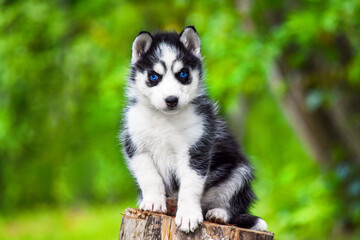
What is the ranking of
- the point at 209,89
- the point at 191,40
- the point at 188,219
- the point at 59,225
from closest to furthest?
the point at 188,219, the point at 191,40, the point at 209,89, the point at 59,225

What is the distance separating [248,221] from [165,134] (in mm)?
940

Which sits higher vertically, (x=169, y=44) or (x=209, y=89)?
(x=209, y=89)

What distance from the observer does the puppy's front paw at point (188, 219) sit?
3719 mm

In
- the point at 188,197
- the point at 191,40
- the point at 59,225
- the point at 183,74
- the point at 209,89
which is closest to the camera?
the point at 188,197

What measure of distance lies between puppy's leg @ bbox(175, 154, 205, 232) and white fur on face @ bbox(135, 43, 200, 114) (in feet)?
1.43

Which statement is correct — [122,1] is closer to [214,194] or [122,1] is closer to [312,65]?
[312,65]

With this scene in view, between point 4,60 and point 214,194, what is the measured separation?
34.3 ft

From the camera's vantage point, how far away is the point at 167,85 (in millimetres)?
3852

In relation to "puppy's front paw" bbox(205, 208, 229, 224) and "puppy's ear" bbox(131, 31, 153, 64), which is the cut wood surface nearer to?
"puppy's front paw" bbox(205, 208, 229, 224)

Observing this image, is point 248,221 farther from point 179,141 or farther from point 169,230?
point 179,141

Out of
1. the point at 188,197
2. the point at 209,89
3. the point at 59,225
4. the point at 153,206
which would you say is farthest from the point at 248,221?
the point at 59,225

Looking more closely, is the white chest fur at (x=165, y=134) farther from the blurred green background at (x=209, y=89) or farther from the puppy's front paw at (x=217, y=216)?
the blurred green background at (x=209, y=89)

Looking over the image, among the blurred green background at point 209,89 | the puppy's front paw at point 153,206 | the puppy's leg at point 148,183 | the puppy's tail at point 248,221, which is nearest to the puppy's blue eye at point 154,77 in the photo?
the puppy's leg at point 148,183

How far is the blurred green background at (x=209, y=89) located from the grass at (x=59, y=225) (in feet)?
0.16
